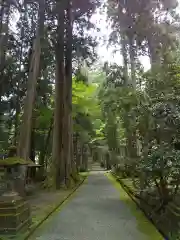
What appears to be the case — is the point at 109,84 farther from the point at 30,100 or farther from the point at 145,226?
the point at 145,226

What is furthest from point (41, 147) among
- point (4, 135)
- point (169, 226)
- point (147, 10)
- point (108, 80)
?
point (169, 226)

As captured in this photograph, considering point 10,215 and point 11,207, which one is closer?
point 10,215

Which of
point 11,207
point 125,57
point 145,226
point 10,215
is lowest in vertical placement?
point 145,226

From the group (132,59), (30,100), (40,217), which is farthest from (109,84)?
(40,217)

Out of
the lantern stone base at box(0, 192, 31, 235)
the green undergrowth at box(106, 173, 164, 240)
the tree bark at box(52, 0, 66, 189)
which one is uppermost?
the tree bark at box(52, 0, 66, 189)

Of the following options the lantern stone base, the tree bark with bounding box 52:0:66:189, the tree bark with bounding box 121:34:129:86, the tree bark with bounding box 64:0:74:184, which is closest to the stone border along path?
the lantern stone base

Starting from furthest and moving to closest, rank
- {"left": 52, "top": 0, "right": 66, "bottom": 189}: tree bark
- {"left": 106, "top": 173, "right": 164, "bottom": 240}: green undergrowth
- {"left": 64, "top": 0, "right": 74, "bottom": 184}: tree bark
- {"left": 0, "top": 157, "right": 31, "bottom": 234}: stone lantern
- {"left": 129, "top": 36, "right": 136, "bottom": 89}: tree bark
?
{"left": 52, "top": 0, "right": 66, "bottom": 189}: tree bark
{"left": 64, "top": 0, "right": 74, "bottom": 184}: tree bark
{"left": 129, "top": 36, "right": 136, "bottom": 89}: tree bark
{"left": 0, "top": 157, "right": 31, "bottom": 234}: stone lantern
{"left": 106, "top": 173, "right": 164, "bottom": 240}: green undergrowth

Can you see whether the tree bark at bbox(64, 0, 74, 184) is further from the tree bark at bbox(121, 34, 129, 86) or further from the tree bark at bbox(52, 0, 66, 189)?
the tree bark at bbox(121, 34, 129, 86)

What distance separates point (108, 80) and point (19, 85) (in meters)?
7.32

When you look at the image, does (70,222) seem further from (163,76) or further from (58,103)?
(58,103)

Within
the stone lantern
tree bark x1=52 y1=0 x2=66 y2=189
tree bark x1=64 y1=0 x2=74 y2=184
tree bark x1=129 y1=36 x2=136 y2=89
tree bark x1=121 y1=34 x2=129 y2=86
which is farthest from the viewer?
tree bark x1=52 y1=0 x2=66 y2=189

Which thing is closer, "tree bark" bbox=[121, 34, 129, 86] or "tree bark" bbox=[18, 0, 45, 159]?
"tree bark" bbox=[18, 0, 45, 159]

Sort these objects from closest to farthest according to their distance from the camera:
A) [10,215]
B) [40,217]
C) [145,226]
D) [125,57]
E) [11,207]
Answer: [10,215], [11,207], [145,226], [40,217], [125,57]

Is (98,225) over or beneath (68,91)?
beneath
